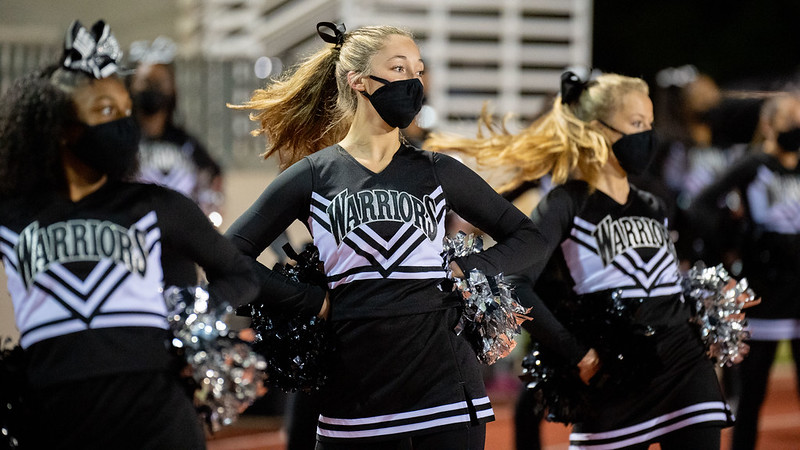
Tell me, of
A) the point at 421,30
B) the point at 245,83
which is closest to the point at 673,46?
the point at 421,30

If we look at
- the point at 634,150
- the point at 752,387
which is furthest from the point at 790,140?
the point at 634,150

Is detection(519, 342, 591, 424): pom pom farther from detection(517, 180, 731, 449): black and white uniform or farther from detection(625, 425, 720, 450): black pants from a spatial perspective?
detection(625, 425, 720, 450): black pants

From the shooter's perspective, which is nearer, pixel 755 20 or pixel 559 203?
pixel 559 203

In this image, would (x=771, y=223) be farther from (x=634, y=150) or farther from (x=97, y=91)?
(x=97, y=91)

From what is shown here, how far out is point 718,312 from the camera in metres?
4.13

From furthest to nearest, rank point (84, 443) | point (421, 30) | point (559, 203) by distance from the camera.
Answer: point (421, 30) < point (559, 203) < point (84, 443)

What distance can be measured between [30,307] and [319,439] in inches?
41.3

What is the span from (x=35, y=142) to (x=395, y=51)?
118cm

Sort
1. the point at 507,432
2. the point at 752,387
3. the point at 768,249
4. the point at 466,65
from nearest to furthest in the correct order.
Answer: the point at 752,387 < the point at 768,249 < the point at 507,432 < the point at 466,65

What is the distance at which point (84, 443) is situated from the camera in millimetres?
2648

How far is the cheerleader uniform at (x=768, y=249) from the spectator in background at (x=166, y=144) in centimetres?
318

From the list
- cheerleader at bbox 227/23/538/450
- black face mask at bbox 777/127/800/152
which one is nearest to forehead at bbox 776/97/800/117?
black face mask at bbox 777/127/800/152

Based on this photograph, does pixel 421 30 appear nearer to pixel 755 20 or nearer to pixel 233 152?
pixel 233 152

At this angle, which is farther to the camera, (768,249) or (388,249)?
(768,249)
